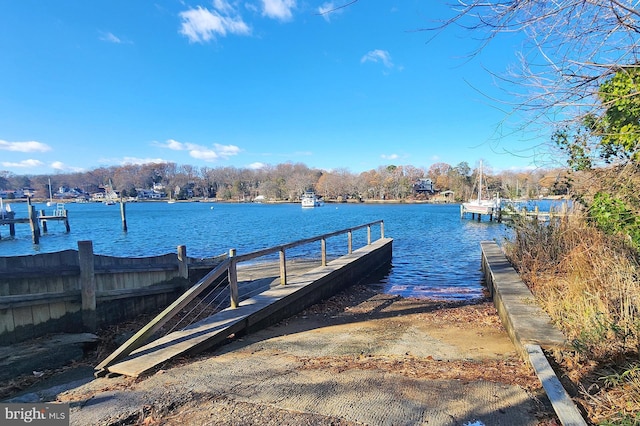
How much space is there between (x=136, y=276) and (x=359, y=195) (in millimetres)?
133351

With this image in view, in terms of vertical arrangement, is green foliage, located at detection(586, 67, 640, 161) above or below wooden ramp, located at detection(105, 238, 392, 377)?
above

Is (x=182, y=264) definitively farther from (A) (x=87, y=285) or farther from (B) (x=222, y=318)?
(B) (x=222, y=318)

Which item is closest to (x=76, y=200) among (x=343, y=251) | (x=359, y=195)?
(x=359, y=195)

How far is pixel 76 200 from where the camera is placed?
6580 inches

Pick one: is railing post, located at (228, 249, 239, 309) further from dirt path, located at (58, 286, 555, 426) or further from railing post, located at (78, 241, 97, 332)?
railing post, located at (78, 241, 97, 332)

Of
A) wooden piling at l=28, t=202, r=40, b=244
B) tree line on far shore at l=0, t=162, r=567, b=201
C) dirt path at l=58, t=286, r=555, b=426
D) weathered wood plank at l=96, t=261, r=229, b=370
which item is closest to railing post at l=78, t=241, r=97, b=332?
weathered wood plank at l=96, t=261, r=229, b=370

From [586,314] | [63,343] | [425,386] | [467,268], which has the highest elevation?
[586,314]

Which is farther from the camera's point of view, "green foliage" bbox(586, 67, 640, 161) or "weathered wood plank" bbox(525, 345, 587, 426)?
"green foliage" bbox(586, 67, 640, 161)

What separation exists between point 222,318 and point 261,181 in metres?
165

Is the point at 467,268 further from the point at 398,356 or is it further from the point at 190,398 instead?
the point at 190,398

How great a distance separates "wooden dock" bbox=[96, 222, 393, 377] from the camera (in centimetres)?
397

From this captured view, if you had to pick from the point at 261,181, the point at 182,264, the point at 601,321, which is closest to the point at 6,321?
the point at 182,264

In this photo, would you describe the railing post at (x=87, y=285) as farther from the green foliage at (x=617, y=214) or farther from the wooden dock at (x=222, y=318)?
the green foliage at (x=617, y=214)

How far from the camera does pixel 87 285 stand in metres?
5.72
